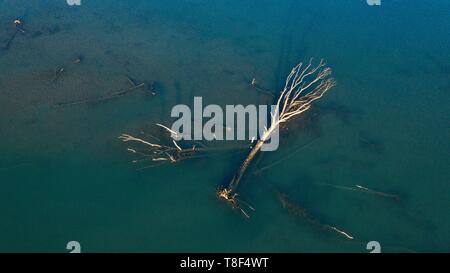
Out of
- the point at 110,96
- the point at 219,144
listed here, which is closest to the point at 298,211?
the point at 219,144

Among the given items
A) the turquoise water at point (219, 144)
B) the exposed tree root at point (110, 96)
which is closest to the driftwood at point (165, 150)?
the turquoise water at point (219, 144)

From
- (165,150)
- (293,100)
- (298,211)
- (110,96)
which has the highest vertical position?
(110,96)

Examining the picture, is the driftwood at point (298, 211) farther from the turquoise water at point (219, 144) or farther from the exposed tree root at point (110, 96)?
the exposed tree root at point (110, 96)

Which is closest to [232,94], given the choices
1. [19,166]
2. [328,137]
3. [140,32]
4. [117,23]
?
[328,137]

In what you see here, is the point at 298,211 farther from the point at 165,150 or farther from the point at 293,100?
the point at 165,150

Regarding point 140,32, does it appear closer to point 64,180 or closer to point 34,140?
point 34,140
